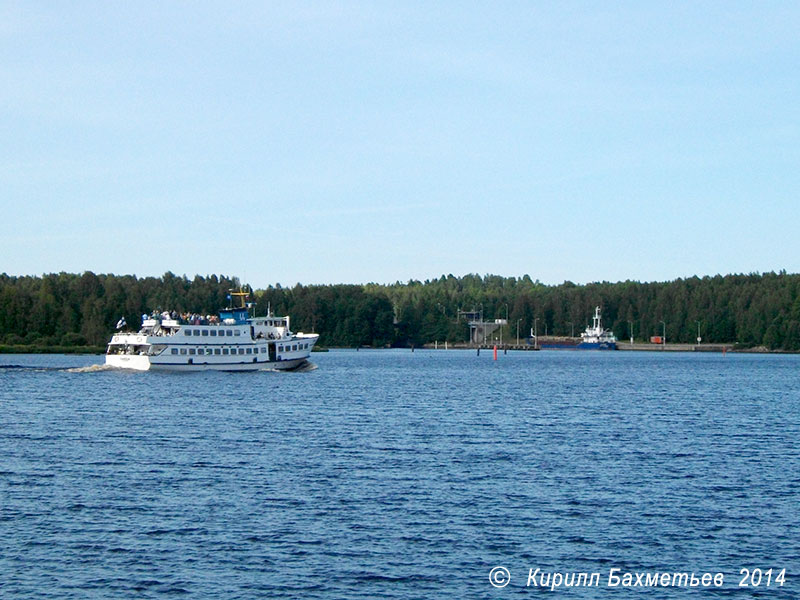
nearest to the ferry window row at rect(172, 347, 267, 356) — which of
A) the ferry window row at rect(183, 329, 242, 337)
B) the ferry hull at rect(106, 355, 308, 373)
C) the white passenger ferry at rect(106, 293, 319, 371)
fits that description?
the white passenger ferry at rect(106, 293, 319, 371)

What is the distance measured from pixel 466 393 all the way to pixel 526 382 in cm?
2187

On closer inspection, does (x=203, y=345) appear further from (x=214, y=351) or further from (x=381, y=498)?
(x=381, y=498)

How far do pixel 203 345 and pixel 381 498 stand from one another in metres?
79.1

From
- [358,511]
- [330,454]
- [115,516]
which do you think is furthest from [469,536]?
[330,454]

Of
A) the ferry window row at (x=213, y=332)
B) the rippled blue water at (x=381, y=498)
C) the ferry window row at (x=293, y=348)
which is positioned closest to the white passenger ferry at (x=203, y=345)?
the ferry window row at (x=213, y=332)

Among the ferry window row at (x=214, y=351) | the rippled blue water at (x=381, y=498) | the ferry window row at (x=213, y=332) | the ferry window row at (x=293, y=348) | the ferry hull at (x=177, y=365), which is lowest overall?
the rippled blue water at (x=381, y=498)

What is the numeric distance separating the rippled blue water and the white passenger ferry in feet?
119

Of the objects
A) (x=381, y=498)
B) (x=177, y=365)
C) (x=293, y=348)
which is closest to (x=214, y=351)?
(x=177, y=365)

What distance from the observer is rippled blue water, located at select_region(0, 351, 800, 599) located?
28125 mm

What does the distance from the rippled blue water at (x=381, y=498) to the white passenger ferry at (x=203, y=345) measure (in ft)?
119

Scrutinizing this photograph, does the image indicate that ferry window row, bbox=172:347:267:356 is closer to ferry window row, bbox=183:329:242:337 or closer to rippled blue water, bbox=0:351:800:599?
ferry window row, bbox=183:329:242:337

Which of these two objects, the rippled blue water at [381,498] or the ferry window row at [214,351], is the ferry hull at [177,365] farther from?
the rippled blue water at [381,498]

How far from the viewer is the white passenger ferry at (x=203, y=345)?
11219 cm

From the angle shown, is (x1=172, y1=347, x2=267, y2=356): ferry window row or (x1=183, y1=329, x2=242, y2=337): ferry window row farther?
(x1=172, y1=347, x2=267, y2=356): ferry window row
